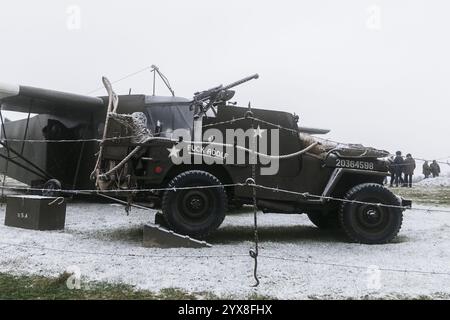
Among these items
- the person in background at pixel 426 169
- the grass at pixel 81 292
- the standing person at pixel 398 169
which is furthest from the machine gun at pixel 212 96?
the person in background at pixel 426 169

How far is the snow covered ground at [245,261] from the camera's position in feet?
13.3

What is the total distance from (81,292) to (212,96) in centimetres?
402

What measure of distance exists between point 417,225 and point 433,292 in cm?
458

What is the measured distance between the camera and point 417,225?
8234 millimetres

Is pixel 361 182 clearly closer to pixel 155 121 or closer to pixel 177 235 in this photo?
pixel 177 235

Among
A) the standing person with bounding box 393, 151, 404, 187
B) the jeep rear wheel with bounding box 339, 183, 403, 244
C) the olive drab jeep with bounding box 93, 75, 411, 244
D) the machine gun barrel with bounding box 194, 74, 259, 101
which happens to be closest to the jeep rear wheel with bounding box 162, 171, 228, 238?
the olive drab jeep with bounding box 93, 75, 411, 244

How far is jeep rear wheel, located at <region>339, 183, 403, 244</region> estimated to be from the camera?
20.9ft

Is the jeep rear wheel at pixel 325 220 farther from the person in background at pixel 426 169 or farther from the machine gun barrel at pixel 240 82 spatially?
the person in background at pixel 426 169

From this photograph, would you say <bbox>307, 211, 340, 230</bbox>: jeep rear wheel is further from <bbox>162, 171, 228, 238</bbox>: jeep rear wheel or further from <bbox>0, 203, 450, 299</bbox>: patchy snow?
<bbox>162, 171, 228, 238</bbox>: jeep rear wheel

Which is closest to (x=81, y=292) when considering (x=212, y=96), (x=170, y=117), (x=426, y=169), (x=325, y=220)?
(x=212, y=96)

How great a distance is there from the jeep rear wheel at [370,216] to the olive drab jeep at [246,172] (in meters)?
0.01

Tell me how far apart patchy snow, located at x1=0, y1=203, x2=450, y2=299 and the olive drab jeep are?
0.48 meters

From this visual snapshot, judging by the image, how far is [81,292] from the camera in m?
3.80
